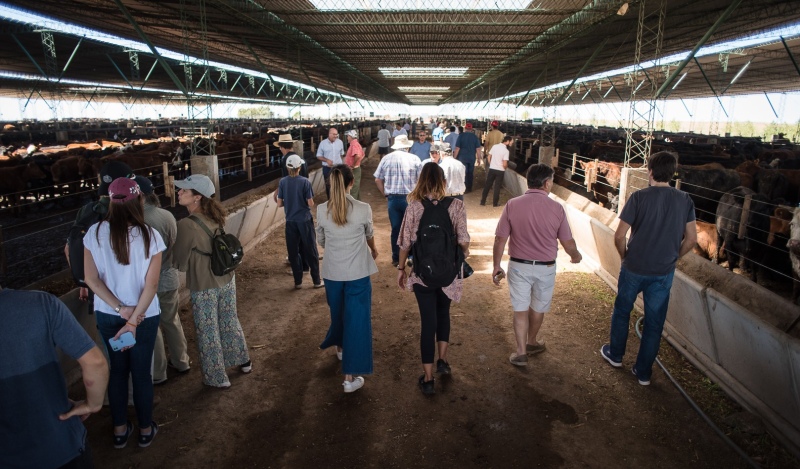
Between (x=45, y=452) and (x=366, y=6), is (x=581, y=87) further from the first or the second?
(x=45, y=452)

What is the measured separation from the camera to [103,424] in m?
3.91

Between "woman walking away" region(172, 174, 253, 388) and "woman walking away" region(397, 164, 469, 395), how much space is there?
1.55 m

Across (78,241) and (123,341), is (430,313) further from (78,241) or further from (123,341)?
(78,241)

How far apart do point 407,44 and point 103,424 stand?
14.9 m

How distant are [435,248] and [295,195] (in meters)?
3.09

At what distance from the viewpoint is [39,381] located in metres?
2.02

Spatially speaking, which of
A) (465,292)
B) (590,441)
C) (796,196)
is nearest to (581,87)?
(796,196)

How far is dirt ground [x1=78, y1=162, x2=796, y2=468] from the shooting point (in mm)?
3566

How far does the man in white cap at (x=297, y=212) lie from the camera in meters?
6.62

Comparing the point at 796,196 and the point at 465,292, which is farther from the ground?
the point at 796,196

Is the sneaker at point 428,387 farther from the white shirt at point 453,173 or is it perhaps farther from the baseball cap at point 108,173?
the white shirt at point 453,173

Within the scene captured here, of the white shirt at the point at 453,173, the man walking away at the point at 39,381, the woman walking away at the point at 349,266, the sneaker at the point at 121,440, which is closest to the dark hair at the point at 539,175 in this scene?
the woman walking away at the point at 349,266

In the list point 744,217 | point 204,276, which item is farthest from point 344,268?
point 744,217

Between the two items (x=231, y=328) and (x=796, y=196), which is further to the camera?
(x=796, y=196)
